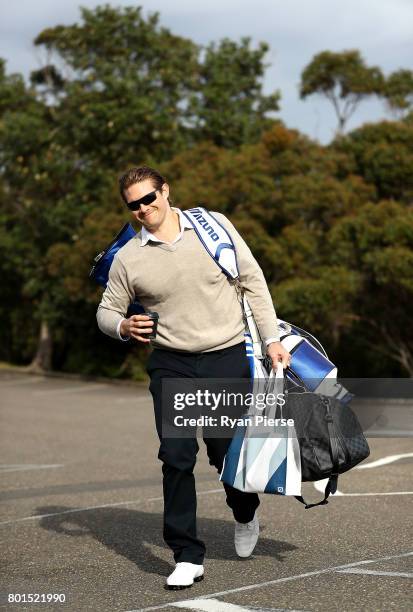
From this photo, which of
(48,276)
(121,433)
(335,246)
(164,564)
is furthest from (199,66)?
(164,564)

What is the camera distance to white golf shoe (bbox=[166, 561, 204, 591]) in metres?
5.50

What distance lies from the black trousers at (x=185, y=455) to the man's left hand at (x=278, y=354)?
0.81ft

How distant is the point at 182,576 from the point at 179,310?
1.32 meters

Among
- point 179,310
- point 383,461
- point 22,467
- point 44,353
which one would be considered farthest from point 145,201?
point 44,353

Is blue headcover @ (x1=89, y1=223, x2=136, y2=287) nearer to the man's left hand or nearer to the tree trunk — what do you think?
the man's left hand

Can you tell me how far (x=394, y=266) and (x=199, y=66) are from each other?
1730 centimetres

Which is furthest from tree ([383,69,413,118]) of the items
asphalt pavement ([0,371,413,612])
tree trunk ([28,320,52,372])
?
asphalt pavement ([0,371,413,612])

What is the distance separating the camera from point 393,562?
5.93 meters

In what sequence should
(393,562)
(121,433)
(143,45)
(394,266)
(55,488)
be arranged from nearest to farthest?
1. (393,562)
2. (55,488)
3. (121,433)
4. (394,266)
5. (143,45)

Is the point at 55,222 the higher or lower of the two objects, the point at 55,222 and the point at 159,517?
the higher

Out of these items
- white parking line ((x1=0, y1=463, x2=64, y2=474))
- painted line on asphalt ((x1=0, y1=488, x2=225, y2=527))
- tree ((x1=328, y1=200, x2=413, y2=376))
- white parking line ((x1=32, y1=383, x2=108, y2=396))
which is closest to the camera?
painted line on asphalt ((x1=0, y1=488, x2=225, y2=527))

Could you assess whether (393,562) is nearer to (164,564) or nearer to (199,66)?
(164,564)

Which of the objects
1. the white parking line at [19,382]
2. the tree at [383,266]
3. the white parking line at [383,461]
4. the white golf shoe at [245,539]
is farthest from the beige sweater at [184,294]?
the white parking line at [19,382]

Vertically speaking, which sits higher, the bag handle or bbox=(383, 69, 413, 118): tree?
bbox=(383, 69, 413, 118): tree
